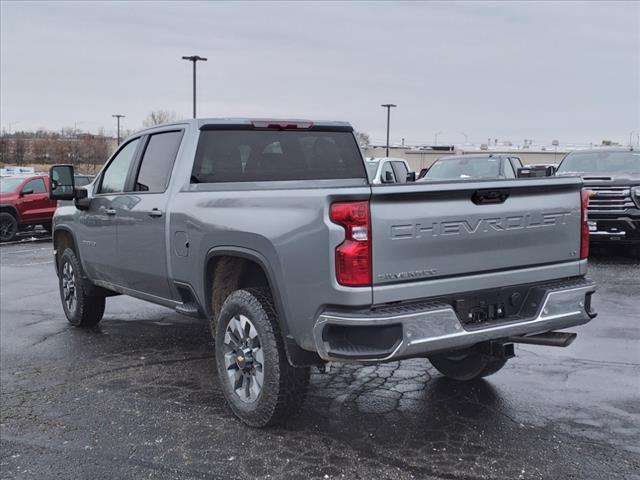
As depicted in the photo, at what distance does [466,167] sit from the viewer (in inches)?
631

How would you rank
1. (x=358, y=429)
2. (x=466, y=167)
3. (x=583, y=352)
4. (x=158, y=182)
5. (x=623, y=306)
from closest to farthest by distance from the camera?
1. (x=358, y=429)
2. (x=158, y=182)
3. (x=583, y=352)
4. (x=623, y=306)
5. (x=466, y=167)

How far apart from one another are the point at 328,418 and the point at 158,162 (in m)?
2.57

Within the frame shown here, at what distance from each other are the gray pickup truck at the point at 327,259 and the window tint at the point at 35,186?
14419 millimetres

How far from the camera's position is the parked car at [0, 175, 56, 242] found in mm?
18328

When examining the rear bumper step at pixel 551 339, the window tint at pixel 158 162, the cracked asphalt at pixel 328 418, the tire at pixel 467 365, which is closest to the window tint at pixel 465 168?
the cracked asphalt at pixel 328 418

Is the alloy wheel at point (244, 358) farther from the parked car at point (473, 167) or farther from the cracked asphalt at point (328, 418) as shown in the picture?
the parked car at point (473, 167)

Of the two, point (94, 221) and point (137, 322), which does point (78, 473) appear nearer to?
point (94, 221)

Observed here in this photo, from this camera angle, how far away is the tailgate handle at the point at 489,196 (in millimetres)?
3915

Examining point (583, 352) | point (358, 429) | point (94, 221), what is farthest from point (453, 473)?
point (94, 221)

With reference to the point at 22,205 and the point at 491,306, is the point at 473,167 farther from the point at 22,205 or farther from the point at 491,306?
the point at 491,306

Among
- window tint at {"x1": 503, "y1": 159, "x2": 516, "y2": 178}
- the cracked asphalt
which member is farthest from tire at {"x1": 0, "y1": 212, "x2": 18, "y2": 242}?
window tint at {"x1": 503, "y1": 159, "x2": 516, "y2": 178}

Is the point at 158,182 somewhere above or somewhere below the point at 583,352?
above

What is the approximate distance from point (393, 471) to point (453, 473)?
32 centimetres

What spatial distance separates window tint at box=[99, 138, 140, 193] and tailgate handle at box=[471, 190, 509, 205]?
3.45m
